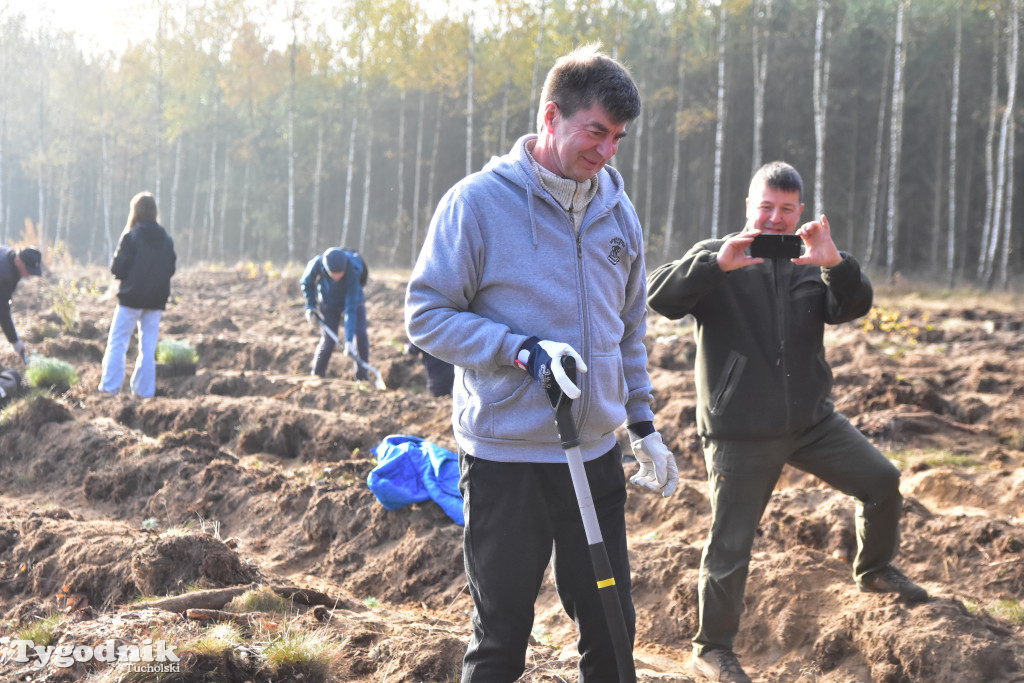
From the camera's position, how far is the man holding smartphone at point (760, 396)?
347 cm

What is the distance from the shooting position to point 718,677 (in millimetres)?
3535

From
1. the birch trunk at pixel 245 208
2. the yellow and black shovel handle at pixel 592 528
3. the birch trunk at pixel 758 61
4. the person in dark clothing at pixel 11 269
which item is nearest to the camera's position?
the yellow and black shovel handle at pixel 592 528

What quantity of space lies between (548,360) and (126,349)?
7704mm

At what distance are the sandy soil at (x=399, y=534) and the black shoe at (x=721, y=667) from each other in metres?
0.16

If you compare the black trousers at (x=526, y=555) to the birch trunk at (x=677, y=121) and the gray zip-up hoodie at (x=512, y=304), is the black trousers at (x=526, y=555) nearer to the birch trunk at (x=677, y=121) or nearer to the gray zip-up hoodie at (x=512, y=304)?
the gray zip-up hoodie at (x=512, y=304)

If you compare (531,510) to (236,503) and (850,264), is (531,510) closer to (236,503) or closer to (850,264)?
(850,264)

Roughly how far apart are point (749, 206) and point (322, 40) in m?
30.3

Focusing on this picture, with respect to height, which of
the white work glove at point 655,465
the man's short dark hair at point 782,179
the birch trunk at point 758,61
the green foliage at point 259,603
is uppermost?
the birch trunk at point 758,61

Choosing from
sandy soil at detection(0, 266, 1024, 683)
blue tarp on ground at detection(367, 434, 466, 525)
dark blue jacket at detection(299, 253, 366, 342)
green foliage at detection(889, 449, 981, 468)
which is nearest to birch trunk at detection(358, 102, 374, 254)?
dark blue jacket at detection(299, 253, 366, 342)

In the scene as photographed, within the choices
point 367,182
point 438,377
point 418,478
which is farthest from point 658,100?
point 418,478

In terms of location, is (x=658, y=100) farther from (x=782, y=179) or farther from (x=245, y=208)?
(x=782, y=179)

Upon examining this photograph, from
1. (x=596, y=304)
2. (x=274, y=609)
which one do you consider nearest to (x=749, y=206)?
(x=596, y=304)

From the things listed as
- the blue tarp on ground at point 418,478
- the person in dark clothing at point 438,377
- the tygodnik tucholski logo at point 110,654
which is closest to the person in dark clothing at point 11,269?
the person in dark clothing at point 438,377

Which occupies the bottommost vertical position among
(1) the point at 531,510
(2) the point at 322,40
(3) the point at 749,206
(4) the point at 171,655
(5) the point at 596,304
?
(4) the point at 171,655
